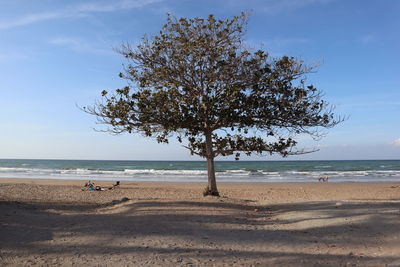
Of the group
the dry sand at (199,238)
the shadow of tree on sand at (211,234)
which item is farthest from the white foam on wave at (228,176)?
the dry sand at (199,238)

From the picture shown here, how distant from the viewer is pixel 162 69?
12.2 metres

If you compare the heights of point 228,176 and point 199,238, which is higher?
point 199,238

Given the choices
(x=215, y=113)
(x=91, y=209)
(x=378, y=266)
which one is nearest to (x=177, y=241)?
(x=378, y=266)

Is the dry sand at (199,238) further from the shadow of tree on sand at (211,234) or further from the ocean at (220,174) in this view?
the ocean at (220,174)

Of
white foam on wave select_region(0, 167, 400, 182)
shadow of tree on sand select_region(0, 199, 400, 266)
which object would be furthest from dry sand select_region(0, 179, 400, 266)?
white foam on wave select_region(0, 167, 400, 182)

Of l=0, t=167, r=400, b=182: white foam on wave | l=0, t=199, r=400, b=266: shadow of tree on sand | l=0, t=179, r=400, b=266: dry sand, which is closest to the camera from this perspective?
l=0, t=179, r=400, b=266: dry sand

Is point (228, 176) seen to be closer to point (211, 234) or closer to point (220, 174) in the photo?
point (220, 174)

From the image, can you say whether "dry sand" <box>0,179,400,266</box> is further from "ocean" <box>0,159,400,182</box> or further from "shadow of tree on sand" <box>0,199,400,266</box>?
"ocean" <box>0,159,400,182</box>

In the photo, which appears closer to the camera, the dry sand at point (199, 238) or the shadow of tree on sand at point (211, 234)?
the dry sand at point (199, 238)

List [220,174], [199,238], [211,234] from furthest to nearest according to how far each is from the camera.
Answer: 1. [220,174]
2. [211,234]
3. [199,238]

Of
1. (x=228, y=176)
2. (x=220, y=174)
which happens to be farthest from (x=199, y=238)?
(x=220, y=174)

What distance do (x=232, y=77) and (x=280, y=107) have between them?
1.86m

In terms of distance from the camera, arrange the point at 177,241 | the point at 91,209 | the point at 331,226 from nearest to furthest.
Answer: the point at 177,241, the point at 331,226, the point at 91,209

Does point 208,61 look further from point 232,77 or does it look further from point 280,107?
point 280,107
